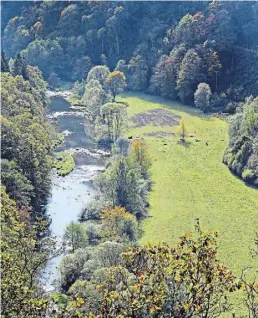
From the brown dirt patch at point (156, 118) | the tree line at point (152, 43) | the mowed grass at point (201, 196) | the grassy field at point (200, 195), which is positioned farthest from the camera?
the tree line at point (152, 43)

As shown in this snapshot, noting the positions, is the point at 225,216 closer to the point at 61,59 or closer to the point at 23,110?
the point at 23,110

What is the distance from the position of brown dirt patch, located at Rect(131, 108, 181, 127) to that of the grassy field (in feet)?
9.27

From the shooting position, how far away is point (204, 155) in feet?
242

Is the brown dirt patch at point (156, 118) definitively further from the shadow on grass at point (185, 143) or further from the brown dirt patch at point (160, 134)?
the shadow on grass at point (185, 143)

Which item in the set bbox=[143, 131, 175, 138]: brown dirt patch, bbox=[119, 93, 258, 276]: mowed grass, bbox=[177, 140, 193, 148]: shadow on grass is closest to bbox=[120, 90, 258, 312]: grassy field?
bbox=[119, 93, 258, 276]: mowed grass

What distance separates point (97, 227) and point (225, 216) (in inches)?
574

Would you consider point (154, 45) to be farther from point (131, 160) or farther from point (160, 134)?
point (131, 160)

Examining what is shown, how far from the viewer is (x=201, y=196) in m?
60.7

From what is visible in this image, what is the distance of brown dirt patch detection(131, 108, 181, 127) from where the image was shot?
3546 inches

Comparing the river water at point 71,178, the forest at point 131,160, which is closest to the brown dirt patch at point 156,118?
the forest at point 131,160

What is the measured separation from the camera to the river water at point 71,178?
179 ft

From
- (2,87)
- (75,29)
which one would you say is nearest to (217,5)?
(75,29)

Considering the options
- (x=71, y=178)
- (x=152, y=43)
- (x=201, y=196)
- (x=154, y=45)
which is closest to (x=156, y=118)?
(x=71, y=178)

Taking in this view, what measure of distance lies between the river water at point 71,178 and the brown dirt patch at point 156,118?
9.97 meters
